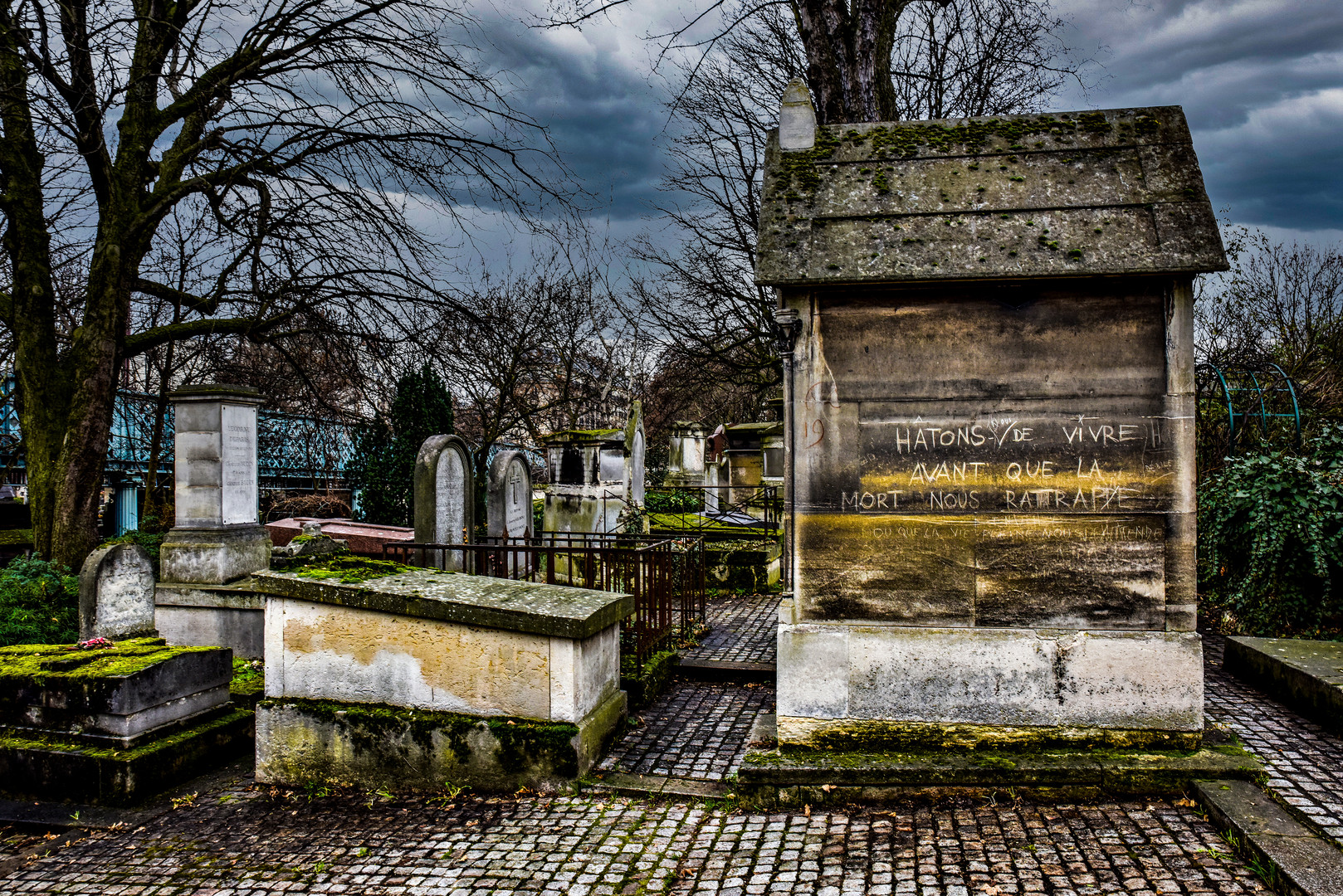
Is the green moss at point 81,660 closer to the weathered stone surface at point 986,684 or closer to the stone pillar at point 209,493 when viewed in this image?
the stone pillar at point 209,493

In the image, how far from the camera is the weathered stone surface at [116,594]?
621cm

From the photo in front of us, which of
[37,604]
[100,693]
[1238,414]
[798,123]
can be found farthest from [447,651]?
[1238,414]

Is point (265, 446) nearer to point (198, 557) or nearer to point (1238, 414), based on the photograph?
point (198, 557)

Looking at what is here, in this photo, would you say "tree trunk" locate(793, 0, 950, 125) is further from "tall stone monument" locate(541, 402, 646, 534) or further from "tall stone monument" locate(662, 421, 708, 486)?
"tall stone monument" locate(662, 421, 708, 486)

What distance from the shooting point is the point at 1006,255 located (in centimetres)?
427

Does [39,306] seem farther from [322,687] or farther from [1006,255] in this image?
[1006,255]

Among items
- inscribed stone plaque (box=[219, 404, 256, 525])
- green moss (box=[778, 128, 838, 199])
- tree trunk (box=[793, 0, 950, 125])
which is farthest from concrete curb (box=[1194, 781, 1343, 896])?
tree trunk (box=[793, 0, 950, 125])

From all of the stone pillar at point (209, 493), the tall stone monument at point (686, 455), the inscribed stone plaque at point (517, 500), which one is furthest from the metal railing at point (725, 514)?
the stone pillar at point (209, 493)

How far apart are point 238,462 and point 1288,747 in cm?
870

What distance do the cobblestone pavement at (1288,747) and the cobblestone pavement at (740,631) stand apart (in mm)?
3140

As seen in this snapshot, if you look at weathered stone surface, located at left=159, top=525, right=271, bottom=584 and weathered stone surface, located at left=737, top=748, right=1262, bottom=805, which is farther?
weathered stone surface, located at left=159, top=525, right=271, bottom=584

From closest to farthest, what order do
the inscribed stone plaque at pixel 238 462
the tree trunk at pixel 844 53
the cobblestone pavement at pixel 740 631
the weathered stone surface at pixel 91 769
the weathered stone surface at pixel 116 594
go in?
the weathered stone surface at pixel 91 769 < the weathered stone surface at pixel 116 594 < the cobblestone pavement at pixel 740 631 < the inscribed stone plaque at pixel 238 462 < the tree trunk at pixel 844 53

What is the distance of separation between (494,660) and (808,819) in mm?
1896

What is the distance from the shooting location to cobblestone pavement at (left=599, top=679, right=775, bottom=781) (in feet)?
15.8
